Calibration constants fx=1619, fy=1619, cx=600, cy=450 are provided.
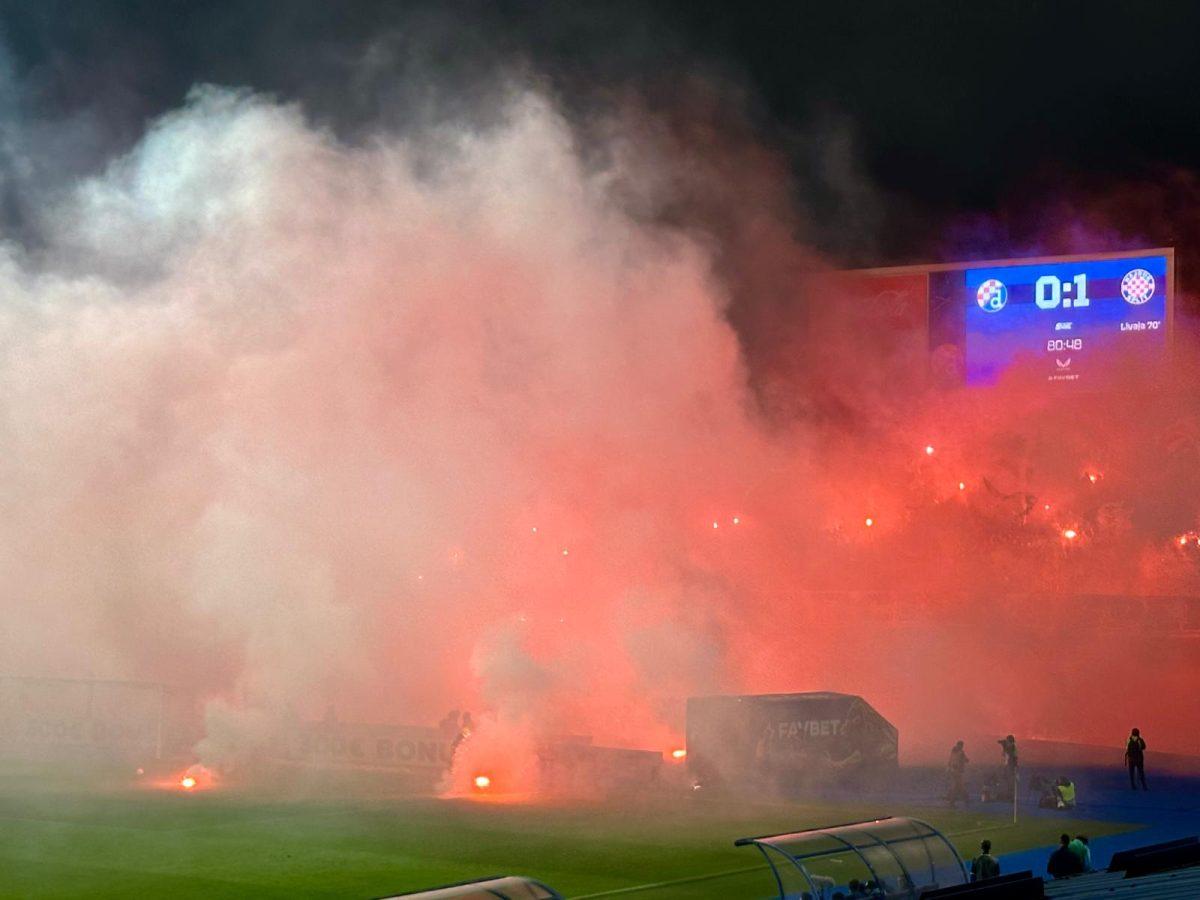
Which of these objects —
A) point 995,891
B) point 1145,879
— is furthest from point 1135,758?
Answer: point 995,891

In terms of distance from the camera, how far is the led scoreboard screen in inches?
1603

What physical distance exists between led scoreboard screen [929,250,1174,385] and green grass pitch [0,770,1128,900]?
23.7m

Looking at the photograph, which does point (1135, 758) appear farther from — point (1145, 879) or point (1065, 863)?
point (1145, 879)

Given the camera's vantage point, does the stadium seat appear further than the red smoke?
No

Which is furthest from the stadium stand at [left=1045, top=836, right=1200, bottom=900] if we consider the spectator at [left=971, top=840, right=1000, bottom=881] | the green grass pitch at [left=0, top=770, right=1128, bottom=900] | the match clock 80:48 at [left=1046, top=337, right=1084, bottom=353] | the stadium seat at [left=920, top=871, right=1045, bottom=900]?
the match clock 80:48 at [left=1046, top=337, right=1084, bottom=353]

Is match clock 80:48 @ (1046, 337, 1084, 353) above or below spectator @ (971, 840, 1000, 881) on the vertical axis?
above

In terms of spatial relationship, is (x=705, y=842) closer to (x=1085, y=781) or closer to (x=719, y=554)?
(x=1085, y=781)

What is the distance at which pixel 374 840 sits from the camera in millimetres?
18234

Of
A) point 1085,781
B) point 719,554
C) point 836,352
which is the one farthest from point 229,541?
point 836,352

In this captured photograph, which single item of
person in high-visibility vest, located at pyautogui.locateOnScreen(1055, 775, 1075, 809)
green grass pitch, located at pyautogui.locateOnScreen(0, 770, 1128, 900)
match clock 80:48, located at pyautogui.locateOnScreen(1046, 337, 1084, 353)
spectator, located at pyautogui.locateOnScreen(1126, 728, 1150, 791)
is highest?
match clock 80:48, located at pyautogui.locateOnScreen(1046, 337, 1084, 353)

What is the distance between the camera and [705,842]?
706 inches

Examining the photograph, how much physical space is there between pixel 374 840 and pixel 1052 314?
2932 cm

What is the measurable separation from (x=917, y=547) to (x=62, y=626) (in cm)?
2634

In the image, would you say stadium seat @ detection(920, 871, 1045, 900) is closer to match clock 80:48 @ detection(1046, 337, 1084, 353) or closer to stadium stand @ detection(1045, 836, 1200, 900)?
stadium stand @ detection(1045, 836, 1200, 900)
